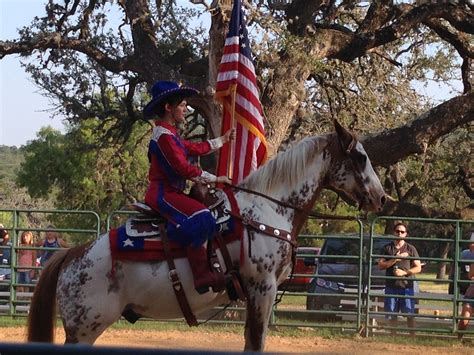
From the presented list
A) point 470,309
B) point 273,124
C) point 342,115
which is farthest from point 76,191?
point 470,309

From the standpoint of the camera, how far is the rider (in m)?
5.92

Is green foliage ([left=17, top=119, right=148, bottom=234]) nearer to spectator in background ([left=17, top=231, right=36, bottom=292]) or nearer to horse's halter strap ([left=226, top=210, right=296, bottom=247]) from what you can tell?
spectator in background ([left=17, top=231, right=36, bottom=292])

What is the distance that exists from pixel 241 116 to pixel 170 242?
2.28 meters

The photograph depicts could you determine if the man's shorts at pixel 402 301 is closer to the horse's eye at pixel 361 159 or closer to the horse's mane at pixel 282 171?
the horse's eye at pixel 361 159

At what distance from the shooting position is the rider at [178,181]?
5918 mm

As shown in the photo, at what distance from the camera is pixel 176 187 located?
20.2 feet

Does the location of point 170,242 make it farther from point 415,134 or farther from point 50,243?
point 415,134

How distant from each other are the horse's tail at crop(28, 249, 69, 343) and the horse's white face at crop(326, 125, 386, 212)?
7.24ft

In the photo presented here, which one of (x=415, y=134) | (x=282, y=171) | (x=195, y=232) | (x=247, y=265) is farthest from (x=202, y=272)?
(x=415, y=134)

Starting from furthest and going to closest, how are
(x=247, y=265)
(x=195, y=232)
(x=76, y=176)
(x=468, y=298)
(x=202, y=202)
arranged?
1. (x=76, y=176)
2. (x=468, y=298)
3. (x=202, y=202)
4. (x=247, y=265)
5. (x=195, y=232)

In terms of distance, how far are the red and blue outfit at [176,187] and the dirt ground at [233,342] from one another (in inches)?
189

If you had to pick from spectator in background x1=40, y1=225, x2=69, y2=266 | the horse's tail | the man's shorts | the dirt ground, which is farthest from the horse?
spectator in background x1=40, y1=225, x2=69, y2=266

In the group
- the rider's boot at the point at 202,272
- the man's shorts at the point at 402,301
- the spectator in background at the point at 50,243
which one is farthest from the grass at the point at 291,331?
the rider's boot at the point at 202,272

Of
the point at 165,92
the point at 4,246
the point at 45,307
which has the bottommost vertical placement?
the point at 45,307
